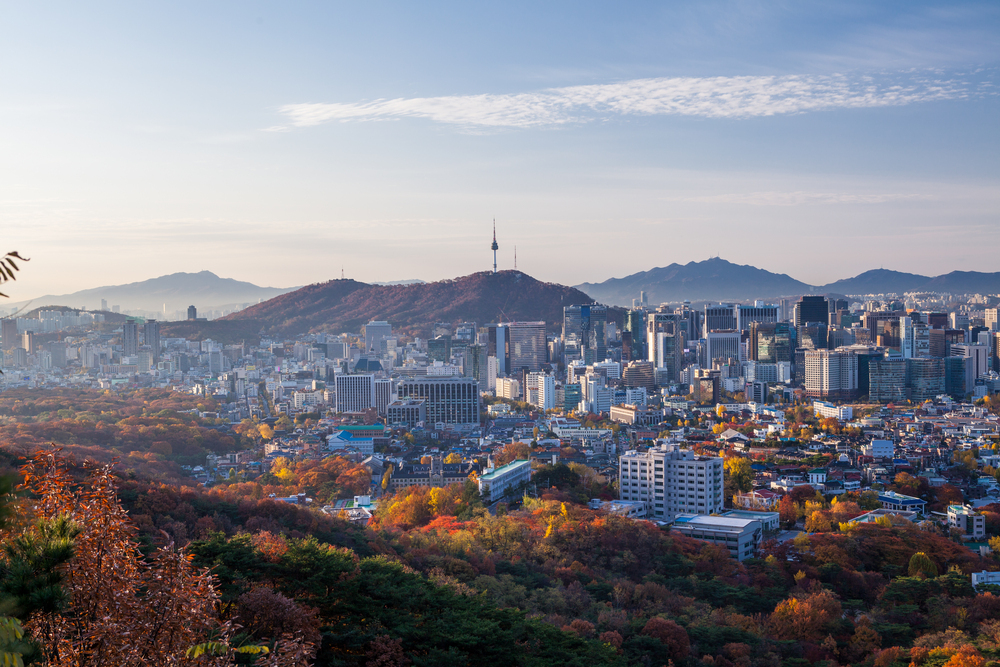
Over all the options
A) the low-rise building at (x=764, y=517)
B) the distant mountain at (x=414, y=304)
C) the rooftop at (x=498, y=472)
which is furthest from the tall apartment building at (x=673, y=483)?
the distant mountain at (x=414, y=304)

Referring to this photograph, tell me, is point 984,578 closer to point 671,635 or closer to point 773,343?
point 671,635

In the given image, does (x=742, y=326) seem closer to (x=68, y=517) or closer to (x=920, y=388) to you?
(x=920, y=388)

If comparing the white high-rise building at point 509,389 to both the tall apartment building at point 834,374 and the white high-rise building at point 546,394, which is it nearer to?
the white high-rise building at point 546,394

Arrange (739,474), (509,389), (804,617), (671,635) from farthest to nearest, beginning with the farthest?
(509,389), (739,474), (804,617), (671,635)

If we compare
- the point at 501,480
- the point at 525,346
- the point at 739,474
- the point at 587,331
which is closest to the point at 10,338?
the point at 525,346

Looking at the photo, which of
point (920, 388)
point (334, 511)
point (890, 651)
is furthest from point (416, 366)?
point (890, 651)

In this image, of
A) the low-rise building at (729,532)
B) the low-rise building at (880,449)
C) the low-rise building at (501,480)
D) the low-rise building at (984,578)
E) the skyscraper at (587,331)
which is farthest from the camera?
the skyscraper at (587,331)
